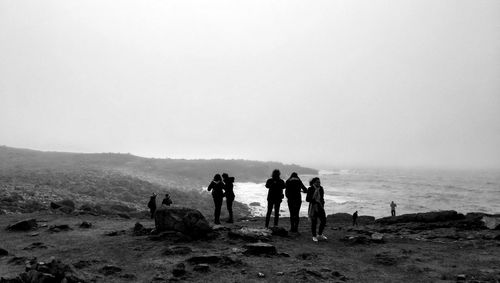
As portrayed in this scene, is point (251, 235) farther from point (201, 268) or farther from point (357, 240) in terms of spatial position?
point (357, 240)

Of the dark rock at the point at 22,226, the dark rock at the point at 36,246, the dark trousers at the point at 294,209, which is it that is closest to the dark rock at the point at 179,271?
the dark trousers at the point at 294,209

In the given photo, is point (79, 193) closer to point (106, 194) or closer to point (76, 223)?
point (106, 194)

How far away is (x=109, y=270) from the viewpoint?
8805 millimetres

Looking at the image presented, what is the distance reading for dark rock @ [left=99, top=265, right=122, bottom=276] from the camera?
8.68 metres

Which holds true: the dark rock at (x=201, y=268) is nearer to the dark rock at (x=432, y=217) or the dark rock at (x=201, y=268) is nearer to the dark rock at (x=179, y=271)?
the dark rock at (x=179, y=271)

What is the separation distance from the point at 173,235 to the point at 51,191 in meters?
27.2

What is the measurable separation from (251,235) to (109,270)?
482 centimetres

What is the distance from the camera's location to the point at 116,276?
27.7ft

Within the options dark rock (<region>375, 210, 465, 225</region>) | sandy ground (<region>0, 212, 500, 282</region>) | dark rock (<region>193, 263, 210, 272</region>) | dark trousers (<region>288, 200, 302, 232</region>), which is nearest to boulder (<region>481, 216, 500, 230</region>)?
dark rock (<region>375, 210, 465, 225</region>)

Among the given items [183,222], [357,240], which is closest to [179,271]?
[183,222]

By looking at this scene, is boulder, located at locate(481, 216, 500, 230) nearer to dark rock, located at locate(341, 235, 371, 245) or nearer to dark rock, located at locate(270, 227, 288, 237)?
dark rock, located at locate(341, 235, 371, 245)

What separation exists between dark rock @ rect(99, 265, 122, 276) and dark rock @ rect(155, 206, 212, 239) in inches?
125

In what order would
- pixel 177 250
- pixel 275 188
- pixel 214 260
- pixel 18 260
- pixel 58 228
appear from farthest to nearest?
pixel 58 228, pixel 275 188, pixel 177 250, pixel 18 260, pixel 214 260

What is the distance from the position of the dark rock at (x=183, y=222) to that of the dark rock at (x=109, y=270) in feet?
10.4
